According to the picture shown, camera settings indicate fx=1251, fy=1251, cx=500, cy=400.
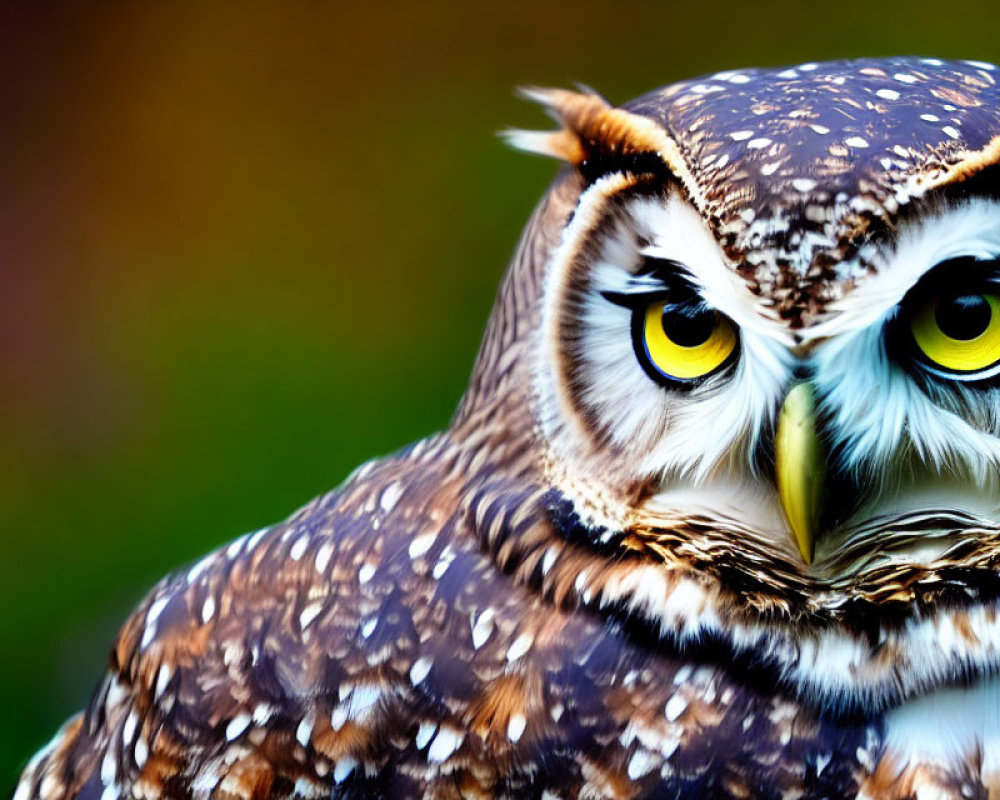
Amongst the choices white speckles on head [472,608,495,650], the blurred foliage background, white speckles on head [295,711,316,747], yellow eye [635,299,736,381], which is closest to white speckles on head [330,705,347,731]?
white speckles on head [295,711,316,747]

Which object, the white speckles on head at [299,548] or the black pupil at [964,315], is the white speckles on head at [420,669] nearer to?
the white speckles on head at [299,548]

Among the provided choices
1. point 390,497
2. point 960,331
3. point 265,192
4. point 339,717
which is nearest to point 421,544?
point 390,497

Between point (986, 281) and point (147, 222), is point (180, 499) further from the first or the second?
point (986, 281)

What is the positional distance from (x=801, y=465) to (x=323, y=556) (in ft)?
1.80

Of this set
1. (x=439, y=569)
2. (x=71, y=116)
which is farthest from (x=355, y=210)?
(x=439, y=569)

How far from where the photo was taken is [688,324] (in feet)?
3.55

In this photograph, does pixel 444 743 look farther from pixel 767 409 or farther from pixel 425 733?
pixel 767 409

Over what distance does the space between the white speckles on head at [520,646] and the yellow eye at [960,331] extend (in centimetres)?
47

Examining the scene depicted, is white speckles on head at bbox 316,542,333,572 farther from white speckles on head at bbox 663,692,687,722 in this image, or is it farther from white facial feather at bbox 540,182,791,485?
white speckles on head at bbox 663,692,687,722

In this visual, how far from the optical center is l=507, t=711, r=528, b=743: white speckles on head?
1.19 metres

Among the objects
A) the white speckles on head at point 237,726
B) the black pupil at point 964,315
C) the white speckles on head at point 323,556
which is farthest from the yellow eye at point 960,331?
the white speckles on head at point 237,726

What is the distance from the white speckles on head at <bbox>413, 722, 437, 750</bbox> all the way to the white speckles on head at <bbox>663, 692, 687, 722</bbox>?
0.23 m

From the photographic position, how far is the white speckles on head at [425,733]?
4.00 feet

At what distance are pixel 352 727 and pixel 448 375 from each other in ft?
8.64
